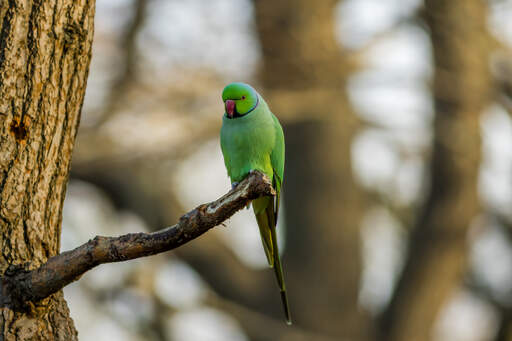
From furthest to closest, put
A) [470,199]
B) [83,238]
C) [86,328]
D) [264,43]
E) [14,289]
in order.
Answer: [86,328] < [83,238] < [264,43] < [470,199] < [14,289]

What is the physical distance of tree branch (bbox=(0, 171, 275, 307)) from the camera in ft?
7.79

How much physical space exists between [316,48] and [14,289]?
16.1 ft

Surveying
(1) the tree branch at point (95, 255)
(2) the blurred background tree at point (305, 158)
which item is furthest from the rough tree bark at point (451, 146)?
(1) the tree branch at point (95, 255)

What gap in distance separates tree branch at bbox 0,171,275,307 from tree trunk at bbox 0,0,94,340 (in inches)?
2.2

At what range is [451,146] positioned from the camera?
6.56 meters

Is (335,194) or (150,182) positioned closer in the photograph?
(150,182)

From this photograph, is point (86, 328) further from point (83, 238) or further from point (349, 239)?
point (349, 239)

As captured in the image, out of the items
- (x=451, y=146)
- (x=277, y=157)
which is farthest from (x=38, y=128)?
(x=451, y=146)

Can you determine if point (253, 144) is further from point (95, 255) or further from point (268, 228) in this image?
point (95, 255)

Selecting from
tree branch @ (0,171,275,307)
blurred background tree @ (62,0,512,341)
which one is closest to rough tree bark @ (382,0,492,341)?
blurred background tree @ (62,0,512,341)

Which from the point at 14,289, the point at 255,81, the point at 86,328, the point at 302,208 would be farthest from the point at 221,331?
the point at 14,289

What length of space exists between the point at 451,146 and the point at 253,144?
3.58m

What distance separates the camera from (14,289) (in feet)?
7.92

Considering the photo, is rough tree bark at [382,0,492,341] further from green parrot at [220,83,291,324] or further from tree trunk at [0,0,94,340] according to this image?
tree trunk at [0,0,94,340]
